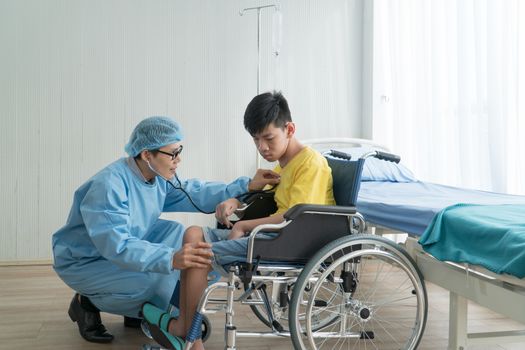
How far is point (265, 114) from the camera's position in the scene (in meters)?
2.22

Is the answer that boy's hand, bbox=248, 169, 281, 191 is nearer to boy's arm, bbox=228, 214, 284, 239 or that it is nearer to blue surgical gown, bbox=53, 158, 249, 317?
blue surgical gown, bbox=53, 158, 249, 317

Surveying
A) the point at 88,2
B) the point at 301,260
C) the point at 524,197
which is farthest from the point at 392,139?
the point at 301,260

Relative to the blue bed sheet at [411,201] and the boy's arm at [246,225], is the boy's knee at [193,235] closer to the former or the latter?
the boy's arm at [246,225]

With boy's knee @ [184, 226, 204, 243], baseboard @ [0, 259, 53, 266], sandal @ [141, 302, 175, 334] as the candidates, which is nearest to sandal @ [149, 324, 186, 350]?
sandal @ [141, 302, 175, 334]

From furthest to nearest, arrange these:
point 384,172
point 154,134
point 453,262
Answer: point 384,172, point 154,134, point 453,262

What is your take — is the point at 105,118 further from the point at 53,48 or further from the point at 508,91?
the point at 508,91

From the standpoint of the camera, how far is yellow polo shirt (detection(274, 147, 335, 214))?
6.99 ft

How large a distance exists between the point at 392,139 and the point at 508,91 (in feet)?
3.95

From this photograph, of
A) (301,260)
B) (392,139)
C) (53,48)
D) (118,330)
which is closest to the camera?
(301,260)

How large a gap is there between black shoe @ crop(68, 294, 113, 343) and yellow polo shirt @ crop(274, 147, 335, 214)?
88 cm

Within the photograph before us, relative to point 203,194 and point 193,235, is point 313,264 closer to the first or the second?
point 193,235

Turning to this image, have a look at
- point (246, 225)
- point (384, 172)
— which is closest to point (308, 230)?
point (246, 225)

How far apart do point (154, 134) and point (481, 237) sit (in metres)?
1.14

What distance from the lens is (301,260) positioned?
2.10 meters
